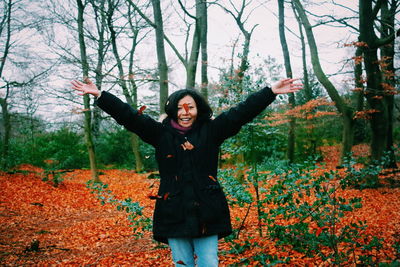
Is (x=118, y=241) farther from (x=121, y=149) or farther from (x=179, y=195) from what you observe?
(x=121, y=149)

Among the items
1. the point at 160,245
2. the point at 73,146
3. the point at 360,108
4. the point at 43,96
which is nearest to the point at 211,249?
the point at 160,245

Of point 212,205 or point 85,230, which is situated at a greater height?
point 212,205

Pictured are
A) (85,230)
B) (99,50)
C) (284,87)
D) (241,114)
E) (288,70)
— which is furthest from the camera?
(288,70)

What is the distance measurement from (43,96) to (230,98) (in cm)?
949

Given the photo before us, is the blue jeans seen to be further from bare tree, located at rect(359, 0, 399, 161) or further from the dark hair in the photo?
bare tree, located at rect(359, 0, 399, 161)

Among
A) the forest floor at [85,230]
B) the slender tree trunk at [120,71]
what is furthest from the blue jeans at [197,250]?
the slender tree trunk at [120,71]

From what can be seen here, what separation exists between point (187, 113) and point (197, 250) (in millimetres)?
941

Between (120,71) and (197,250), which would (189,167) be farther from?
(120,71)

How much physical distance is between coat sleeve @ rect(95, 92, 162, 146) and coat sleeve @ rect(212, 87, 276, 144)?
0.45m

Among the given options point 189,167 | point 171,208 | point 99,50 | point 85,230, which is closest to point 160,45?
point 99,50

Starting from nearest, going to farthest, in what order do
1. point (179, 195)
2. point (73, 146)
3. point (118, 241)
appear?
point (179, 195) < point (118, 241) < point (73, 146)

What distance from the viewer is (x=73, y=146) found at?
55.5 ft

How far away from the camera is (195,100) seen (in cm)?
217

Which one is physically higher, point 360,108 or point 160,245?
point 360,108
